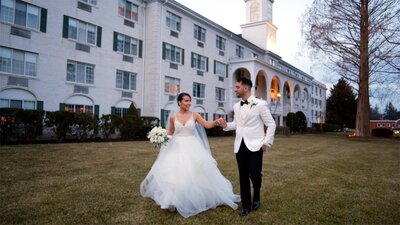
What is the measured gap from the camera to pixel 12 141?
14805 millimetres

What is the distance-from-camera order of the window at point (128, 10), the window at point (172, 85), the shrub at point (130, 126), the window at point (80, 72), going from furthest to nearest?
the window at point (172, 85), the window at point (128, 10), the window at point (80, 72), the shrub at point (130, 126)

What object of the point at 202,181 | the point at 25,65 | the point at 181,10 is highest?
the point at 181,10

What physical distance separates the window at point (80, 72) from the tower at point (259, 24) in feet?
95.5

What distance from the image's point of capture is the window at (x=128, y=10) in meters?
24.1

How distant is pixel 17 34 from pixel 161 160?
651 inches

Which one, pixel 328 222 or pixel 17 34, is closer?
pixel 328 222

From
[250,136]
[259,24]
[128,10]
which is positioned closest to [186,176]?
[250,136]

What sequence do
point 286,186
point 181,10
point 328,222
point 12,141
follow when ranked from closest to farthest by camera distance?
1. point 328,222
2. point 286,186
3. point 12,141
4. point 181,10

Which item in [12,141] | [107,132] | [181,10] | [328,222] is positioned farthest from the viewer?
[181,10]

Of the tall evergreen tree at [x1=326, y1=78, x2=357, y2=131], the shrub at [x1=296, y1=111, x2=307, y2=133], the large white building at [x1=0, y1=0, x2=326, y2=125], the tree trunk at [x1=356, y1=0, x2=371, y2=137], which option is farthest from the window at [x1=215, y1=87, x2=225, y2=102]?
the tall evergreen tree at [x1=326, y1=78, x2=357, y2=131]

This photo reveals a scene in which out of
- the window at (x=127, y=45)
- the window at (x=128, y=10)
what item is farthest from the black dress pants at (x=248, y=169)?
the window at (x=128, y=10)

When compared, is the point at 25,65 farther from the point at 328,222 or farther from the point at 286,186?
the point at 328,222

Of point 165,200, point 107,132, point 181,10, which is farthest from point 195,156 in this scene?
point 181,10

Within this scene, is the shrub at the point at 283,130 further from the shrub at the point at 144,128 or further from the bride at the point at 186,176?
the bride at the point at 186,176
